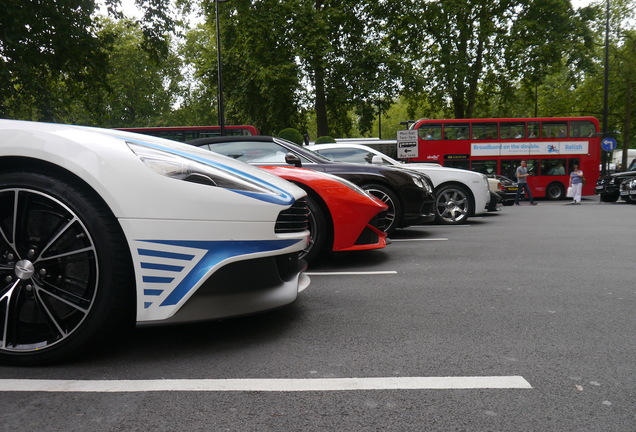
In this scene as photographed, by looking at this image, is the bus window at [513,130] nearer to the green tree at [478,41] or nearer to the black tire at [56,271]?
the green tree at [478,41]

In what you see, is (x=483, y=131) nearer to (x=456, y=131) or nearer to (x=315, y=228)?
(x=456, y=131)

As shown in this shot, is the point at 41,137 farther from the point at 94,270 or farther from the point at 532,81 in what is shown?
the point at 532,81

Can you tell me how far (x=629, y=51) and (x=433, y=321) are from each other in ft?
106

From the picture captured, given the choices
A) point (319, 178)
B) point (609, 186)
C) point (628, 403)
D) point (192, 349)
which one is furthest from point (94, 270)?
point (609, 186)

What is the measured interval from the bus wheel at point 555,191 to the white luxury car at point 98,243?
2249 cm

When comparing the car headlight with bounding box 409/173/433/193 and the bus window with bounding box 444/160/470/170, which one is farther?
the bus window with bounding box 444/160/470/170

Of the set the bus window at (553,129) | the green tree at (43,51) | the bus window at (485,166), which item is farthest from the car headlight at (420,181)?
the bus window at (553,129)

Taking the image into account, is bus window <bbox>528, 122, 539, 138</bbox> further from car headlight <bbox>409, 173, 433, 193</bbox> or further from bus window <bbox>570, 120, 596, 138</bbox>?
car headlight <bbox>409, 173, 433, 193</bbox>

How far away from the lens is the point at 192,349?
288 cm

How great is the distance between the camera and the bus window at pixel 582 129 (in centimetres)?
2220

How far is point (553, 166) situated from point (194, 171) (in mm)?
22375

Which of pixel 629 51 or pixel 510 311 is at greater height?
pixel 629 51

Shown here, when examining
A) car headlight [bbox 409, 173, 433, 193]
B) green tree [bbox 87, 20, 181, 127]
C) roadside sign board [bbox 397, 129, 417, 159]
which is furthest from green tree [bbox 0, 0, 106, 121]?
green tree [bbox 87, 20, 181, 127]

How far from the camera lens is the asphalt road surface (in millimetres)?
2047
